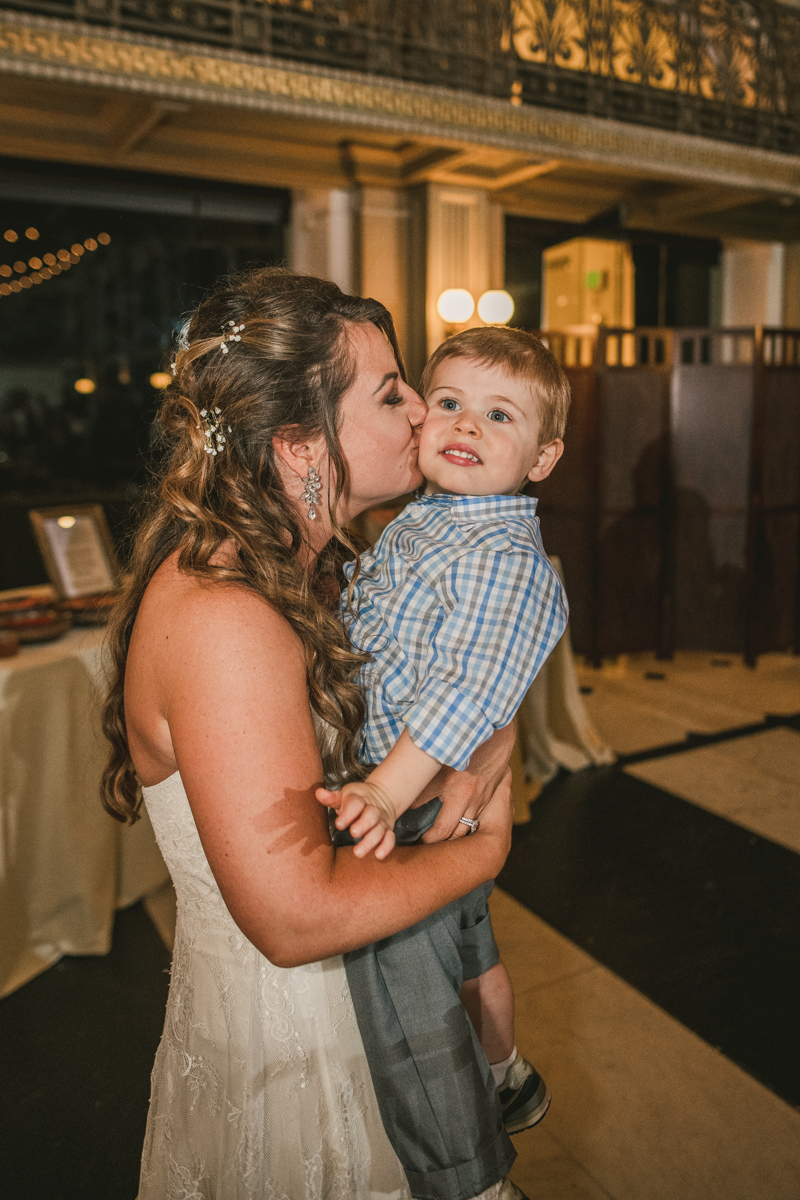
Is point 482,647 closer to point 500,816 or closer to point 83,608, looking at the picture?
point 500,816

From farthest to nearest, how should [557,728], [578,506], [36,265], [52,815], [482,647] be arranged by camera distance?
[36,265] → [578,506] → [557,728] → [52,815] → [482,647]

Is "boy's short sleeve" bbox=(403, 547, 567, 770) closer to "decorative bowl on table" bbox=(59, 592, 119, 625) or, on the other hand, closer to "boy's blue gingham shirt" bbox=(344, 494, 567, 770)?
"boy's blue gingham shirt" bbox=(344, 494, 567, 770)

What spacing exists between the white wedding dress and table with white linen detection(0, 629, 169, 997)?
1.43 meters

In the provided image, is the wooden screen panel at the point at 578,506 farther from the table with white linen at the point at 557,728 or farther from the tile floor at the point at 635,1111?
the tile floor at the point at 635,1111

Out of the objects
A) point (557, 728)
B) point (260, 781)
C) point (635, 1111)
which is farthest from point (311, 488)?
point (557, 728)

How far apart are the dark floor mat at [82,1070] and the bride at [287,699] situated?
0.90m

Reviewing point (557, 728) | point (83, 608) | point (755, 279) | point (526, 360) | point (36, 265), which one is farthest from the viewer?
point (755, 279)

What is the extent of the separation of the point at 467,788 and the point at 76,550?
2521mm

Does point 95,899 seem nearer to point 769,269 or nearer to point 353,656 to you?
point 353,656

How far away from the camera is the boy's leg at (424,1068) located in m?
1.16

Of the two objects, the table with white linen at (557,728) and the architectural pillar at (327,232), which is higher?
the architectural pillar at (327,232)

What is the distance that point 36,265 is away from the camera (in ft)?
22.8

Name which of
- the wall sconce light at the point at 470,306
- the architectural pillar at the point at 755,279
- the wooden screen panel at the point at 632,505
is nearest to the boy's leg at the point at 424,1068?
the wooden screen panel at the point at 632,505

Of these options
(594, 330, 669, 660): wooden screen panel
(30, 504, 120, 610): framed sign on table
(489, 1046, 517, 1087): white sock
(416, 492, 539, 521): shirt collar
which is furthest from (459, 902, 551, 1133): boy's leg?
(594, 330, 669, 660): wooden screen panel
